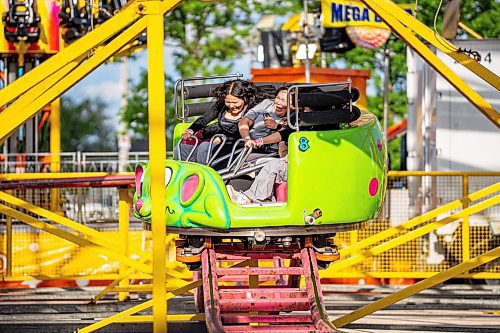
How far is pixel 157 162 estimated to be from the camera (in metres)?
9.02

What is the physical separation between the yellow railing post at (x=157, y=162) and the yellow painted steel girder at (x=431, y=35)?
5.73ft

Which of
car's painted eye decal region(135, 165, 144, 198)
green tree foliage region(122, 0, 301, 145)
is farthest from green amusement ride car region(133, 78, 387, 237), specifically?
green tree foliage region(122, 0, 301, 145)

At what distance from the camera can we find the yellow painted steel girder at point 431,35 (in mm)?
9789

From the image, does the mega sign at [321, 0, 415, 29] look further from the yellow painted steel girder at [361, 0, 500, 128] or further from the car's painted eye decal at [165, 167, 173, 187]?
the car's painted eye decal at [165, 167, 173, 187]

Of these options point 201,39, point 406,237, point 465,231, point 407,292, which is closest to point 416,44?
point 407,292

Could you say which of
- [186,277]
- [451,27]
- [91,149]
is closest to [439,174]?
[186,277]

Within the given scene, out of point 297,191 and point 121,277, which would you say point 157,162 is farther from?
point 121,277

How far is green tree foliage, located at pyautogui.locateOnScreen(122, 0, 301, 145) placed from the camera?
42.6 m

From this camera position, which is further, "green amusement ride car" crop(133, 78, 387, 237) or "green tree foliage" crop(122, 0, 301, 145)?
"green tree foliage" crop(122, 0, 301, 145)

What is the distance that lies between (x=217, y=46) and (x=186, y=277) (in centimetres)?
3029

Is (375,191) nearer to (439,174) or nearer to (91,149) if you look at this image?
(439,174)

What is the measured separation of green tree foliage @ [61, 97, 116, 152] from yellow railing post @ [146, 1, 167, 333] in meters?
64.6

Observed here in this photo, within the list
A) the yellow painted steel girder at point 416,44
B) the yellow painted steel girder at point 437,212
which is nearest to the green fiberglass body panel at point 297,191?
the yellow painted steel girder at point 416,44

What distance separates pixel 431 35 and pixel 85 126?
72.6 metres
